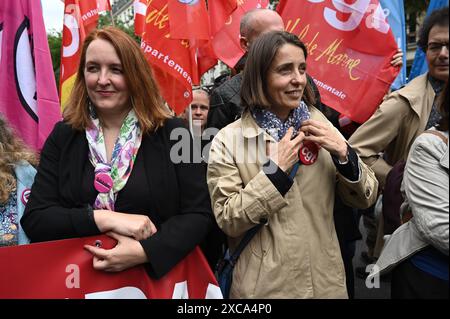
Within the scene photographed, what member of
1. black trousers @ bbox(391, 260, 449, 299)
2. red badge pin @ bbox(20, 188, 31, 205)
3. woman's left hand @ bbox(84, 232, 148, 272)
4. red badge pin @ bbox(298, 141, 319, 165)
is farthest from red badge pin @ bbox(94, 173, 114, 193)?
black trousers @ bbox(391, 260, 449, 299)

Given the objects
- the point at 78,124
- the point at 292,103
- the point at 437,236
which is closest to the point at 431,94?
the point at 292,103

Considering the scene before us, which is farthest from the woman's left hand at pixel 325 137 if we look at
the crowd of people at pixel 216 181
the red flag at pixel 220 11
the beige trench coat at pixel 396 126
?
the red flag at pixel 220 11

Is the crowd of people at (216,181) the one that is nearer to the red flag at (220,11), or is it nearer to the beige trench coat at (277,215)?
the beige trench coat at (277,215)

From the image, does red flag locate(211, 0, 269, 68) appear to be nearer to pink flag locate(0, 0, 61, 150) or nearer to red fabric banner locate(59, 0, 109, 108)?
red fabric banner locate(59, 0, 109, 108)

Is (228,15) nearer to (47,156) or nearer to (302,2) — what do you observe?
(302,2)

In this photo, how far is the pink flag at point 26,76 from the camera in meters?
3.45

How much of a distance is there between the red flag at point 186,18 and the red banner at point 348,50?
70 cm

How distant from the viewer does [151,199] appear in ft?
6.70

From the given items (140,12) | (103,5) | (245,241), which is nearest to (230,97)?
(245,241)

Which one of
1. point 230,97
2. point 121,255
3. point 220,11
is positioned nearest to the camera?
point 121,255

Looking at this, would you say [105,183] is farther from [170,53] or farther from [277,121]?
[170,53]

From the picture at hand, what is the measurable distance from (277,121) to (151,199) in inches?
25.6
